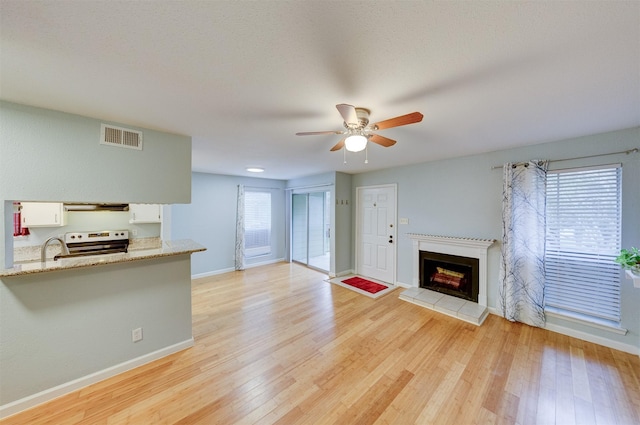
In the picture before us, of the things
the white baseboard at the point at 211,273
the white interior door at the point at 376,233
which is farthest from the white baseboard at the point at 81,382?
the white interior door at the point at 376,233

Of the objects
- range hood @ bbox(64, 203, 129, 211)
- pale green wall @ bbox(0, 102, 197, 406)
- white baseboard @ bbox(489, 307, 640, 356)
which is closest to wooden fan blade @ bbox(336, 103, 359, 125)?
pale green wall @ bbox(0, 102, 197, 406)

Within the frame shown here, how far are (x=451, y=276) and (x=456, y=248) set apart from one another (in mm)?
556

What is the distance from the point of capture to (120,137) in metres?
2.12

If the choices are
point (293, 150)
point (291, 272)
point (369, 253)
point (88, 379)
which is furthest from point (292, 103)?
point (291, 272)

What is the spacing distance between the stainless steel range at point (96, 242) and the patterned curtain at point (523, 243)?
18.8ft

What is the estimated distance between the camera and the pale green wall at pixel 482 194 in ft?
7.70

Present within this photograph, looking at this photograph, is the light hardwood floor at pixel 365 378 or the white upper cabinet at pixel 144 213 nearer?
the light hardwood floor at pixel 365 378

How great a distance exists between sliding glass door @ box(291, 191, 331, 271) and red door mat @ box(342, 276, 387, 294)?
1.33 metres

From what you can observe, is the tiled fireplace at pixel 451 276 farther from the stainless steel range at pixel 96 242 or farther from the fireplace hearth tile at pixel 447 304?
the stainless steel range at pixel 96 242

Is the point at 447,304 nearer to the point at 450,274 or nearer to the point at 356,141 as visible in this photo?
the point at 450,274

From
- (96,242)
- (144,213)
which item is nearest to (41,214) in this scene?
(96,242)

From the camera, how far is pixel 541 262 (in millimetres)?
2818

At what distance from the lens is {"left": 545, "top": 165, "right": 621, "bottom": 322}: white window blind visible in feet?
8.04

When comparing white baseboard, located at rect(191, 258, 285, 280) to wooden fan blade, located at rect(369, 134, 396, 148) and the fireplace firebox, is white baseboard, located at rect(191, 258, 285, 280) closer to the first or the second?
the fireplace firebox
